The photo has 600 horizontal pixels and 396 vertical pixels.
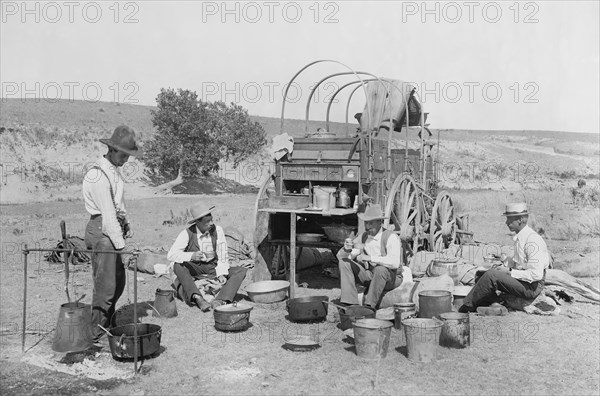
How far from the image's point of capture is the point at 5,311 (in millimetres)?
7180

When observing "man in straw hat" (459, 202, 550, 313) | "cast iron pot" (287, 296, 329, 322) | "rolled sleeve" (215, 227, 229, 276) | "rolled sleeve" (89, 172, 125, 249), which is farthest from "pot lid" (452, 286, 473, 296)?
"rolled sleeve" (89, 172, 125, 249)

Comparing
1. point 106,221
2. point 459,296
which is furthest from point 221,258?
point 459,296

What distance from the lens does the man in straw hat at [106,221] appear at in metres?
5.68

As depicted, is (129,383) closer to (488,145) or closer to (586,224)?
(586,224)

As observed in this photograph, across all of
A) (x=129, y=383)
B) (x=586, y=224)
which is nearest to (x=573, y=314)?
(x=129, y=383)

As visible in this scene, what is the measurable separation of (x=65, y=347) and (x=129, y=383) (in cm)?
93

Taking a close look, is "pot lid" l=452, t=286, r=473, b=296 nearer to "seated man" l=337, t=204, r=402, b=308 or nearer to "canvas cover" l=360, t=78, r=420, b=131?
"seated man" l=337, t=204, r=402, b=308

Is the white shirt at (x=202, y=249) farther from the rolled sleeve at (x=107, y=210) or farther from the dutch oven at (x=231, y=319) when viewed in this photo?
the rolled sleeve at (x=107, y=210)

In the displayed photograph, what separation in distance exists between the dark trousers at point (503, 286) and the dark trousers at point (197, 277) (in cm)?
285

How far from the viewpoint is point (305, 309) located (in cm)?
667

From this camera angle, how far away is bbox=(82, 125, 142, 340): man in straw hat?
5684mm

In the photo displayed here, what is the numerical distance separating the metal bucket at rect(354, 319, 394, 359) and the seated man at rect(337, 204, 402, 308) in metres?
1.26

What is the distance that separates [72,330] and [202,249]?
7.70 feet

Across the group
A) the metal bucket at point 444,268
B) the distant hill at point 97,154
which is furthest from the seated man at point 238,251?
the distant hill at point 97,154
